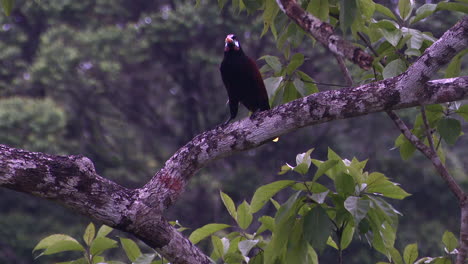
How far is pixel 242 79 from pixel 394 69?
137 centimetres

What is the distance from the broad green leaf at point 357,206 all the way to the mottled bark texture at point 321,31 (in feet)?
3.06

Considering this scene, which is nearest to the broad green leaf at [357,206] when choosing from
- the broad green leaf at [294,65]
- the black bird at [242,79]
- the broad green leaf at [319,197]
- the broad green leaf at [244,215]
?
the broad green leaf at [319,197]

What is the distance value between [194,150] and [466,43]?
871mm

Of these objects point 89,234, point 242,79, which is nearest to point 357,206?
point 89,234

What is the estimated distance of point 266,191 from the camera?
184 cm

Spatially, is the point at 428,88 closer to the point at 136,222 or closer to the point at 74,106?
the point at 136,222

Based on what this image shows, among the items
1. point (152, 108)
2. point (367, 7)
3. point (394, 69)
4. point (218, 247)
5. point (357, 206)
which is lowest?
point (152, 108)

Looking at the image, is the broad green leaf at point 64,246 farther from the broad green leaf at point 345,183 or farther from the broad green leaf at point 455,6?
the broad green leaf at point 455,6

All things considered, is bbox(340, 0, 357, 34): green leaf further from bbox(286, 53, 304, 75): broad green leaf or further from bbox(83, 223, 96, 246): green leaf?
bbox(83, 223, 96, 246): green leaf

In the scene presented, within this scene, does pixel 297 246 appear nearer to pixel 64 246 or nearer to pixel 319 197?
pixel 319 197

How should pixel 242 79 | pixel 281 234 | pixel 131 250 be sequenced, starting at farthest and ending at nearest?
pixel 242 79
pixel 131 250
pixel 281 234

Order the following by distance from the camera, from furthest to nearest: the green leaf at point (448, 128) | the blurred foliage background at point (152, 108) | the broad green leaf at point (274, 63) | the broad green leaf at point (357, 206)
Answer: the blurred foliage background at point (152, 108), the broad green leaf at point (274, 63), the green leaf at point (448, 128), the broad green leaf at point (357, 206)

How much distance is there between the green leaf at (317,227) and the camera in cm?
176

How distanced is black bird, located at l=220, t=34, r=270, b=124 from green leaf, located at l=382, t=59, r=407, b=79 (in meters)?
1.30
